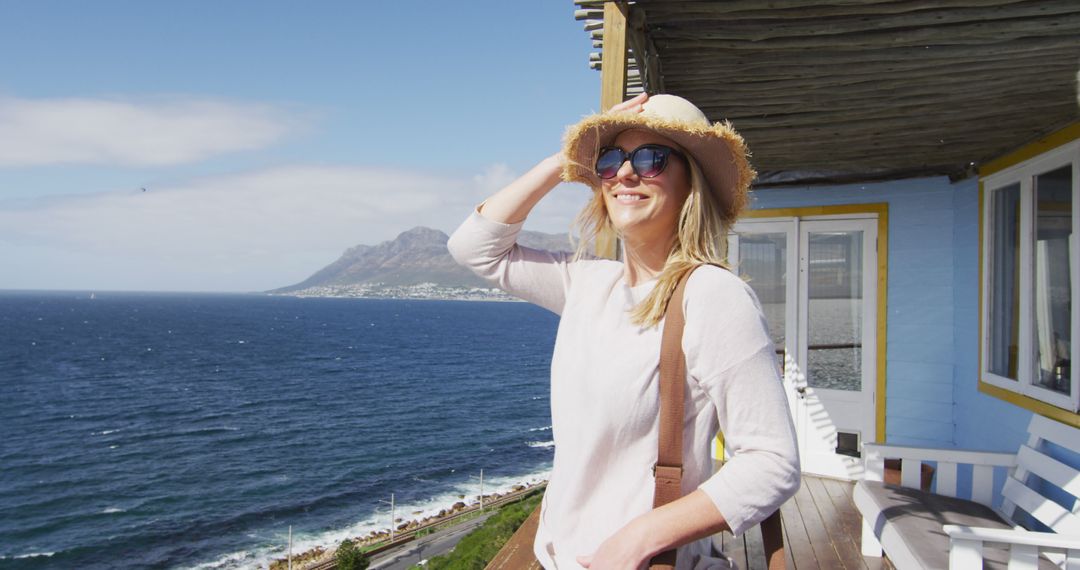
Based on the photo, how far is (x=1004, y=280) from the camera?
4.64 m

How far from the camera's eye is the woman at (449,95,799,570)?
1.00 m

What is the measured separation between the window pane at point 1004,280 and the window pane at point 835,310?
42.1 inches

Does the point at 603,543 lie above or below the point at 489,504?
above

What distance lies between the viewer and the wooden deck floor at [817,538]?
12.8 feet

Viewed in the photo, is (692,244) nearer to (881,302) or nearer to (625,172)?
(625,172)

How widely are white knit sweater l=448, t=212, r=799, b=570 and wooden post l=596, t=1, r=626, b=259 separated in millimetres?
1071

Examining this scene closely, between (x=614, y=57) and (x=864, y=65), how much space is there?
1.21 m

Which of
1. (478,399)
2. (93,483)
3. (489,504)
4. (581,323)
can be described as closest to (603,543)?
(581,323)

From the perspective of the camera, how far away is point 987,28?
2.50 metres

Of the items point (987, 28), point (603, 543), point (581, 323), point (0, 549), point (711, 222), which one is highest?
point (987, 28)

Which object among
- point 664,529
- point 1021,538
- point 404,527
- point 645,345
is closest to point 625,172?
point 645,345

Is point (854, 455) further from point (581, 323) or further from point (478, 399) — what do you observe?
point (478, 399)

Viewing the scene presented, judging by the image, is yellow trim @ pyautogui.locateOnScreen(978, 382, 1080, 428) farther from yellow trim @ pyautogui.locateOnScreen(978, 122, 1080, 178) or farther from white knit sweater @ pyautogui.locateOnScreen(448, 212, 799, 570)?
white knit sweater @ pyautogui.locateOnScreen(448, 212, 799, 570)

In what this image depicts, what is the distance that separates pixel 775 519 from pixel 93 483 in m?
35.1
